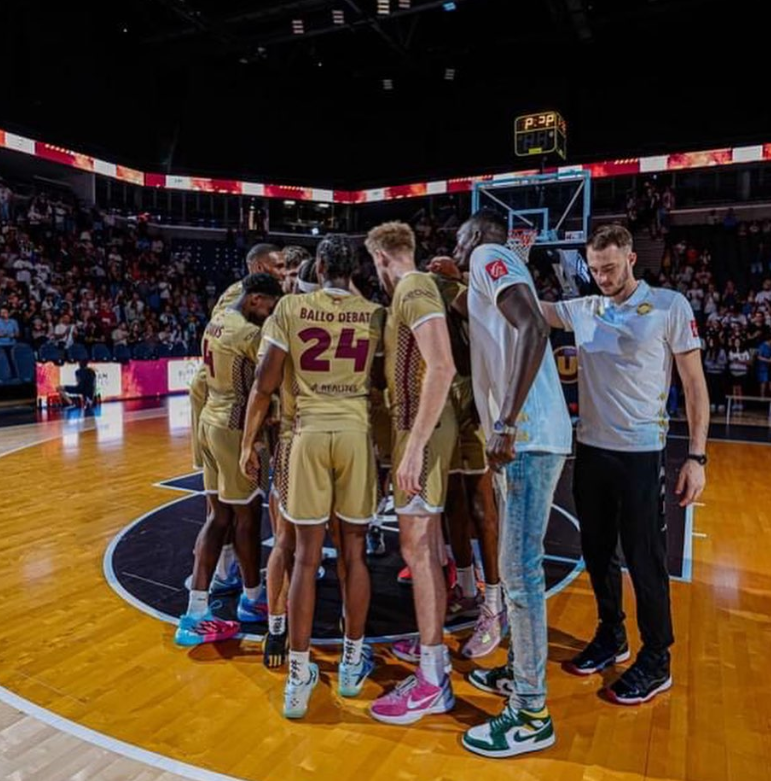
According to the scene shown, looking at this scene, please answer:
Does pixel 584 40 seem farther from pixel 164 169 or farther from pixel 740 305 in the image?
pixel 164 169

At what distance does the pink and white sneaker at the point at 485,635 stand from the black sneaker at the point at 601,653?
0.34m

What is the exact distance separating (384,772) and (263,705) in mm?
632

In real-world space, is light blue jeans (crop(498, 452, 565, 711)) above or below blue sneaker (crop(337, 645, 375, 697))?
above

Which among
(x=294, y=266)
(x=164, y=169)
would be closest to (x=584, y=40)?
(x=164, y=169)

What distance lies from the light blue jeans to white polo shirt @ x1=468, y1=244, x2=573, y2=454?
78 millimetres

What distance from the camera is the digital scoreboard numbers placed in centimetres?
1506

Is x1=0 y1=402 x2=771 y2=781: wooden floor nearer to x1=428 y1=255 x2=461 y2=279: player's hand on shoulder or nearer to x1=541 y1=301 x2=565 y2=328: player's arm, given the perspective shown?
x1=541 y1=301 x2=565 y2=328: player's arm

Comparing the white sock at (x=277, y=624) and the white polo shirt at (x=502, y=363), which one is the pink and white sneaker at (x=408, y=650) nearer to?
the white sock at (x=277, y=624)

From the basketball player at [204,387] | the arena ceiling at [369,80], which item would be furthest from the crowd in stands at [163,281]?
the basketball player at [204,387]

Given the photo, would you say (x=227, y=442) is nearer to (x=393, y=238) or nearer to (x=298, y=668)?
(x=298, y=668)

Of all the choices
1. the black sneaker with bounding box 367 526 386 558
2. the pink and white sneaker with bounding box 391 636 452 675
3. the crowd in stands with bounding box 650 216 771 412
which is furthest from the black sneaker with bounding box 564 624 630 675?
the crowd in stands with bounding box 650 216 771 412

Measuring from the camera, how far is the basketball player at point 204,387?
11.2 feet

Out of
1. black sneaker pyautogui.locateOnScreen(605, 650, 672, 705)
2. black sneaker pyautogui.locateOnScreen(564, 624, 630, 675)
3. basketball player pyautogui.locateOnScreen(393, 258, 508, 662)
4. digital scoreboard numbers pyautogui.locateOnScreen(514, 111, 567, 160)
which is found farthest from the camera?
digital scoreboard numbers pyautogui.locateOnScreen(514, 111, 567, 160)

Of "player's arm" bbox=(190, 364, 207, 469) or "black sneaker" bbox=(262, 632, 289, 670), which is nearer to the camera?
"black sneaker" bbox=(262, 632, 289, 670)
